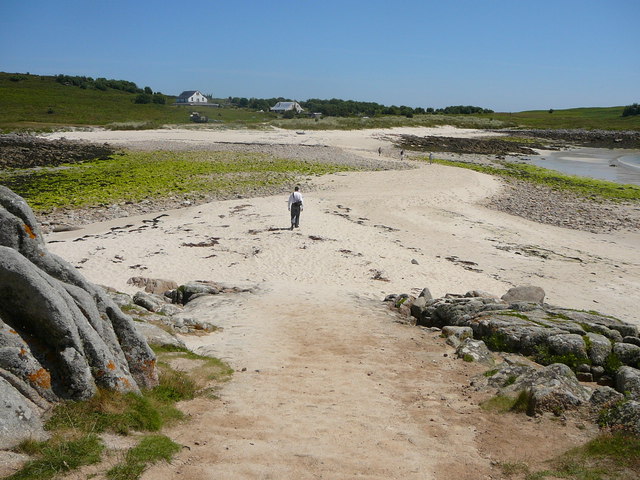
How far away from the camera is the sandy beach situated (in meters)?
7.76

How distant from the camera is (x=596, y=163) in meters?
69.6

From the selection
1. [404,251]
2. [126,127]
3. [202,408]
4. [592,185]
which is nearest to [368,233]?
[404,251]

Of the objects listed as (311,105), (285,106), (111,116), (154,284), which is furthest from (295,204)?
(311,105)

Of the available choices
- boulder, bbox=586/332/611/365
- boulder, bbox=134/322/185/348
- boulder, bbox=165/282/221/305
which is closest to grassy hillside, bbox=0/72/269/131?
boulder, bbox=165/282/221/305

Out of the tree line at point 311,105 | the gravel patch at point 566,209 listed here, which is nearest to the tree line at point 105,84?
the tree line at point 311,105

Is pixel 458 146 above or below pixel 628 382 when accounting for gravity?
above

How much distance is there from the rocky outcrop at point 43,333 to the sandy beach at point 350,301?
64.9 inches

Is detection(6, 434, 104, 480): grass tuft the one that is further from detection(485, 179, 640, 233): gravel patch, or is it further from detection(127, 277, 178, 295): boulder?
detection(485, 179, 640, 233): gravel patch

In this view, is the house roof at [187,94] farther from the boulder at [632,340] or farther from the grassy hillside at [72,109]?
the boulder at [632,340]

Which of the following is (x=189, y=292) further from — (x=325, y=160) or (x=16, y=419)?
(x=325, y=160)

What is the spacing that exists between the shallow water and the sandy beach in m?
22.8

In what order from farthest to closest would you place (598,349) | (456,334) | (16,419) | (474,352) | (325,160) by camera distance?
(325,160), (456,334), (474,352), (598,349), (16,419)

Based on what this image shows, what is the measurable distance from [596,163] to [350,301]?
211 feet

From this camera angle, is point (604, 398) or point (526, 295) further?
point (526, 295)
